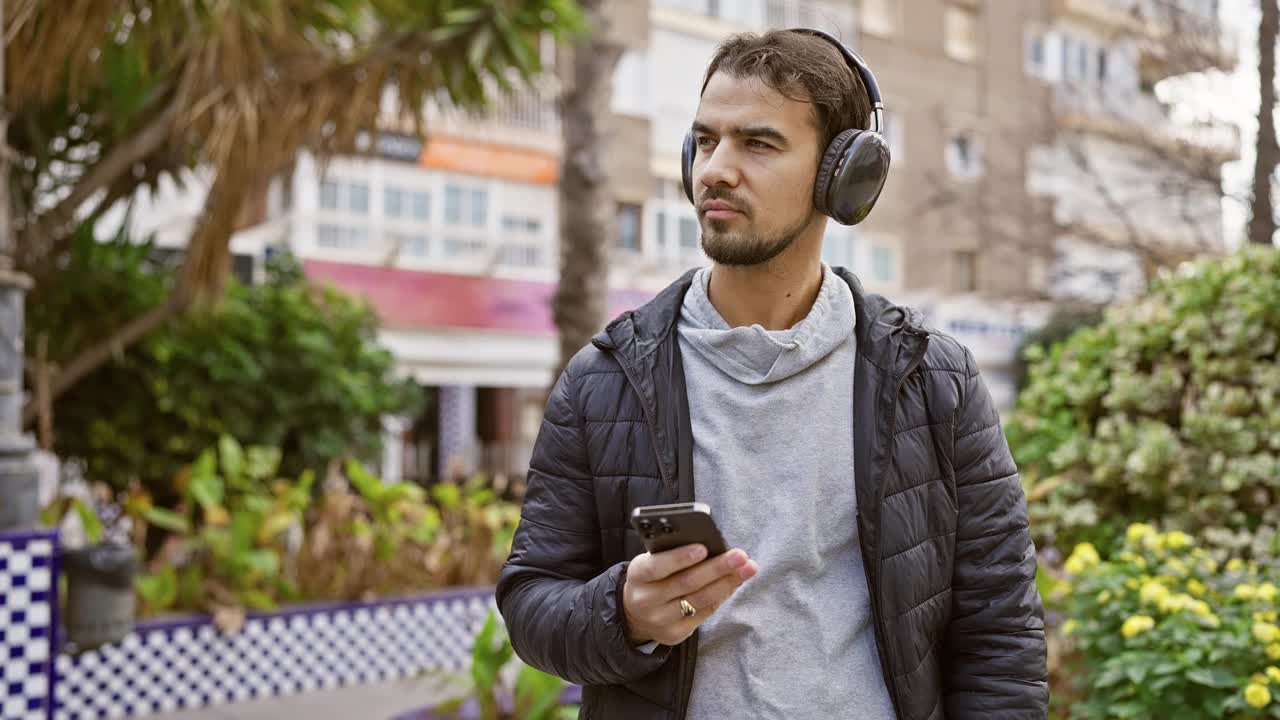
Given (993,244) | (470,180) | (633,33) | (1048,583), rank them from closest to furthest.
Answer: (1048,583) < (993,244) < (470,180) < (633,33)

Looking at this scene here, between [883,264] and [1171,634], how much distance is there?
23.2 metres

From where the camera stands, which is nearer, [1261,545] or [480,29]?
[1261,545]

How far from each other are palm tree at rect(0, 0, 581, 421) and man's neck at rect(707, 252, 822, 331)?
5.17 meters

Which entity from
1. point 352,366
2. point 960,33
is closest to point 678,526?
point 352,366

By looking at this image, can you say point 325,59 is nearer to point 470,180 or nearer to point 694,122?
point 694,122

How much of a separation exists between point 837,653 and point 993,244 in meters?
17.0

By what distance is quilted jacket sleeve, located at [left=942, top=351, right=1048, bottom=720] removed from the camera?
174 centimetres

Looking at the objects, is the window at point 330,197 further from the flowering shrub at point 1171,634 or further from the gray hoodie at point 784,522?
the gray hoodie at point 784,522

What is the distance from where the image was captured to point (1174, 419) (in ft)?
14.4

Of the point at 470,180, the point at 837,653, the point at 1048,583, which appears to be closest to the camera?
the point at 837,653

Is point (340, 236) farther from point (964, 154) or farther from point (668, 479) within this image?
point (668, 479)

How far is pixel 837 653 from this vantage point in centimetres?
169

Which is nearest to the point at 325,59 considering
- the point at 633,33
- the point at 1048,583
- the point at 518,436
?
the point at 1048,583

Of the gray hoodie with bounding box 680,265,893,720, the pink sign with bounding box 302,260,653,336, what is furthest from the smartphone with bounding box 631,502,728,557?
the pink sign with bounding box 302,260,653,336
